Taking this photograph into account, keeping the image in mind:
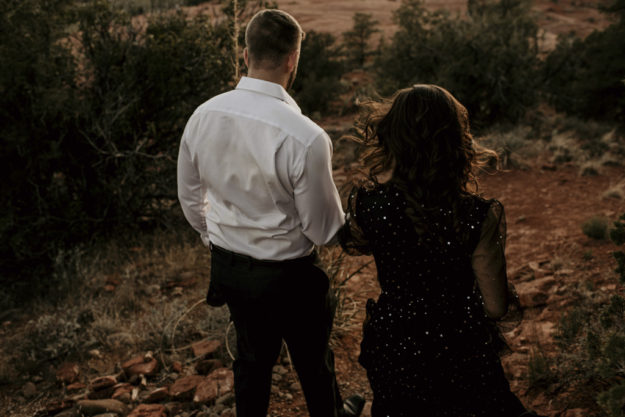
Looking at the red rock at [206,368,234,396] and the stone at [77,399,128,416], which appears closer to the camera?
the stone at [77,399,128,416]

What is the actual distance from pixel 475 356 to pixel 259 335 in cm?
87

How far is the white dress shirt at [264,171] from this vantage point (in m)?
1.85

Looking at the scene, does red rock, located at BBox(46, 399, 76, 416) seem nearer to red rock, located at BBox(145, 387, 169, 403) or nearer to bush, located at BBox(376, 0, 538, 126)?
red rock, located at BBox(145, 387, 169, 403)

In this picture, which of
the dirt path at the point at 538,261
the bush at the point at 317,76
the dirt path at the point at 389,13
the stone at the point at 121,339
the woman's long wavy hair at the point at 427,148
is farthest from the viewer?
the dirt path at the point at 389,13

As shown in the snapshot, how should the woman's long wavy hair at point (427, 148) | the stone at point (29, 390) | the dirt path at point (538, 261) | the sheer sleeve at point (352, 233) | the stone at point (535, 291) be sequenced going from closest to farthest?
the woman's long wavy hair at point (427, 148) → the sheer sleeve at point (352, 233) → the dirt path at point (538, 261) → the stone at point (29, 390) → the stone at point (535, 291)

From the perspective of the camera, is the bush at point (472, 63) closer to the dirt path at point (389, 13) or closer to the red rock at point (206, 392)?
the red rock at point (206, 392)

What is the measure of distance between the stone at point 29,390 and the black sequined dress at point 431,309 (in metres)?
2.51

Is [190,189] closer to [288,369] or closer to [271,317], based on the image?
[271,317]

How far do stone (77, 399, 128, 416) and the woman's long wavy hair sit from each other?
2246mm

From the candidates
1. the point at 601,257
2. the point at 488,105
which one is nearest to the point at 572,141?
the point at 488,105

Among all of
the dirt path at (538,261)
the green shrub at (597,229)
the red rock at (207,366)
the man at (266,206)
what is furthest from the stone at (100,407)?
the green shrub at (597,229)

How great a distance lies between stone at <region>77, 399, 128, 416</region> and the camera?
2.95 meters

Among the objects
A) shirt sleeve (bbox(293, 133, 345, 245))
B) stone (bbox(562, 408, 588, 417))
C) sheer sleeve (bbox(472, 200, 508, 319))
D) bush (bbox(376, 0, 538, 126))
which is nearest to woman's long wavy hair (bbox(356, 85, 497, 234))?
sheer sleeve (bbox(472, 200, 508, 319))

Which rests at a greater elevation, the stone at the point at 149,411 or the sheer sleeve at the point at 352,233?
the sheer sleeve at the point at 352,233
